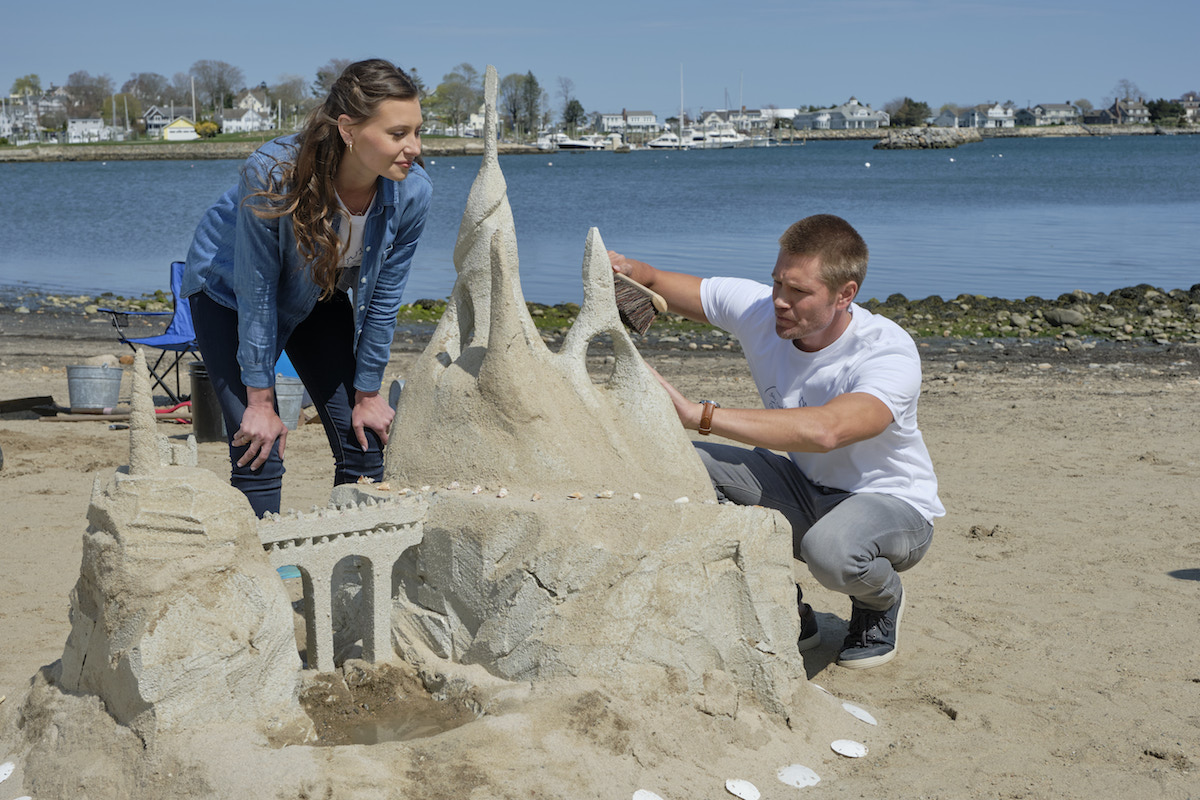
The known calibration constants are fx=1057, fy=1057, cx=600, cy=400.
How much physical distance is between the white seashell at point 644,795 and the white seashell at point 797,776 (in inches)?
18.2

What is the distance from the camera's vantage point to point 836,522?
13.4ft

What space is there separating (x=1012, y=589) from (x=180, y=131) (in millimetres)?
103214

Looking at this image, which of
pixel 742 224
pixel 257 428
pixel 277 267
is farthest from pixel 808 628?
pixel 742 224

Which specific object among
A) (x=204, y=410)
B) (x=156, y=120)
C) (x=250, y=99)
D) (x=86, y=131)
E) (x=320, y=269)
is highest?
(x=250, y=99)

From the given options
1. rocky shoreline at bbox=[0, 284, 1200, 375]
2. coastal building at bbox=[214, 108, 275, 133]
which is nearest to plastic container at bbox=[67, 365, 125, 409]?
rocky shoreline at bbox=[0, 284, 1200, 375]

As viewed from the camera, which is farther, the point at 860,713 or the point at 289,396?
the point at 289,396

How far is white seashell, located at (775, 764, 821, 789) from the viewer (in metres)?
3.35

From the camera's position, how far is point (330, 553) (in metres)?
3.36

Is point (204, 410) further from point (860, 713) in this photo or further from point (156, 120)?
point (156, 120)

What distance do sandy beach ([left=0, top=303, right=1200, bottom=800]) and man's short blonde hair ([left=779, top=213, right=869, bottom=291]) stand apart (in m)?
1.64

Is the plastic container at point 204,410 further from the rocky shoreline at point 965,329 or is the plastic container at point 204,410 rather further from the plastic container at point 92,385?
the rocky shoreline at point 965,329

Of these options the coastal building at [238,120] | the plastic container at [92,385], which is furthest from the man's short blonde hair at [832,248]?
the coastal building at [238,120]

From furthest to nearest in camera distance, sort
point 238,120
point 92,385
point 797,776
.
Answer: point 238,120
point 92,385
point 797,776

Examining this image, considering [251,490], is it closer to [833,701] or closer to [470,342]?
[470,342]
